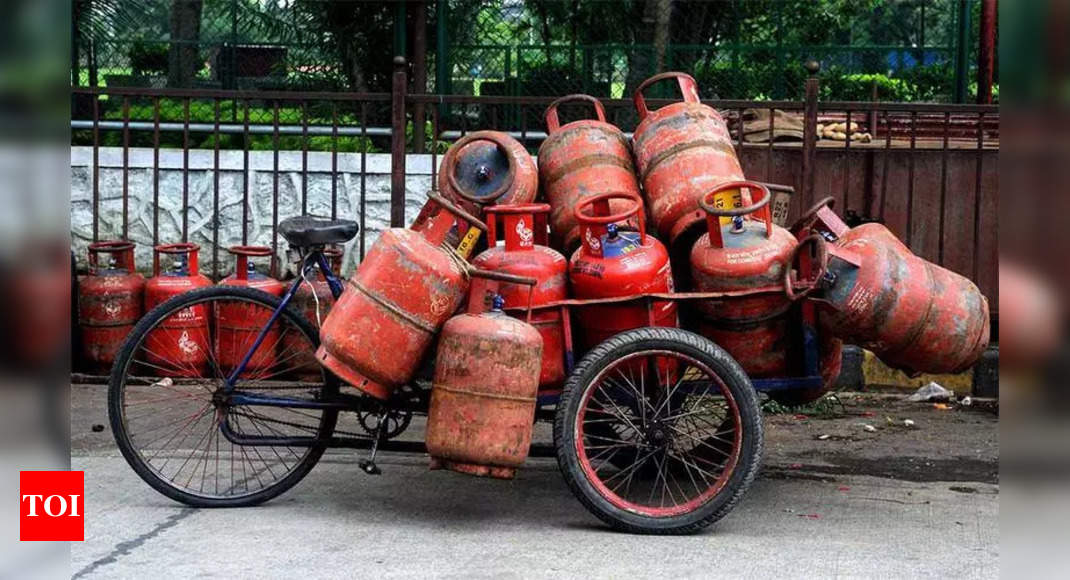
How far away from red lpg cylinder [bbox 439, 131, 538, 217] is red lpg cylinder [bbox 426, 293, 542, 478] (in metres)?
0.73

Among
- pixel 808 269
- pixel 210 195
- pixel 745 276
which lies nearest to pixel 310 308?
pixel 210 195

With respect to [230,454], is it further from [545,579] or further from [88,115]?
[88,115]

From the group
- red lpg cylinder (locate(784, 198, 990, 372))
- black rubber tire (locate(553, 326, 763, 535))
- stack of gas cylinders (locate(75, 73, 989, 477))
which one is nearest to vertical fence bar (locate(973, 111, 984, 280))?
stack of gas cylinders (locate(75, 73, 989, 477))

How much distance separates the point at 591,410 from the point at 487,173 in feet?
3.83

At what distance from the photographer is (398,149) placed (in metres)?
7.64

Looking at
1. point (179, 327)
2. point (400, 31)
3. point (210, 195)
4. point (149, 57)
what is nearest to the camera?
point (179, 327)

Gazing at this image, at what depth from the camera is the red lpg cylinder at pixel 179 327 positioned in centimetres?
589

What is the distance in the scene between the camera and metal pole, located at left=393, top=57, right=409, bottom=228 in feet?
24.7

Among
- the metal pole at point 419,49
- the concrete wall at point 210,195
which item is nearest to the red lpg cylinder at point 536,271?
the concrete wall at point 210,195

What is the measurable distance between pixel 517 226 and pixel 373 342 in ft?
2.38

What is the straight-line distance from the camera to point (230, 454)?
5973 millimetres

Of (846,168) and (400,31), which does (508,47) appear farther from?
(846,168)

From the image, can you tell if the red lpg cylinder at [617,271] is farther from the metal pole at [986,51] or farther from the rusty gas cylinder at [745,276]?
the metal pole at [986,51]

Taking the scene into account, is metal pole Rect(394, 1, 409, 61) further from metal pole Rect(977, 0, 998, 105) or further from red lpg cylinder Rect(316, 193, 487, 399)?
red lpg cylinder Rect(316, 193, 487, 399)
